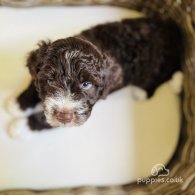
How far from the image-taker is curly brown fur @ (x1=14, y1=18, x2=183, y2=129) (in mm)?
1473

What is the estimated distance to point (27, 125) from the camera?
1859mm

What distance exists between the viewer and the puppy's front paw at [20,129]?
72.3 inches

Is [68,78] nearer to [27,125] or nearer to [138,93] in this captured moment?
[27,125]

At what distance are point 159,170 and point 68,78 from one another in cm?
78

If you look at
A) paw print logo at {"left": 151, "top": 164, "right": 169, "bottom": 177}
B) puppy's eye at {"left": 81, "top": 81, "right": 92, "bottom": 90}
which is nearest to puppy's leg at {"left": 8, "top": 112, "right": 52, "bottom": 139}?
puppy's eye at {"left": 81, "top": 81, "right": 92, "bottom": 90}

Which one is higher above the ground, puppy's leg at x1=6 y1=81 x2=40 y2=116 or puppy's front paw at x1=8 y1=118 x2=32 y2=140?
puppy's leg at x1=6 y1=81 x2=40 y2=116

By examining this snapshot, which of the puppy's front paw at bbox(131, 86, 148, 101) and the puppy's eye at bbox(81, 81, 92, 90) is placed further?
the puppy's front paw at bbox(131, 86, 148, 101)

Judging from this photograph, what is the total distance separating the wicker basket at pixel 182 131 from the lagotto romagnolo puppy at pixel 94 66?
85 mm

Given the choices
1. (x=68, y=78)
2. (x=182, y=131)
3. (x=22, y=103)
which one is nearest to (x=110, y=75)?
(x=68, y=78)

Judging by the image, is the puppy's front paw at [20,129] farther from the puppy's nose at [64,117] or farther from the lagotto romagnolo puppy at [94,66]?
the puppy's nose at [64,117]

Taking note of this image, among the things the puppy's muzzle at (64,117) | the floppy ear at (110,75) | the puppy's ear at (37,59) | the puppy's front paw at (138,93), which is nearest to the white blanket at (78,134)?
the puppy's front paw at (138,93)

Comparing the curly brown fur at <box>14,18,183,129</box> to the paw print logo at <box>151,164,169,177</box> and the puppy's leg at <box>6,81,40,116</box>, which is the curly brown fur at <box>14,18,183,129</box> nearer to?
the puppy's leg at <box>6,81,40,116</box>

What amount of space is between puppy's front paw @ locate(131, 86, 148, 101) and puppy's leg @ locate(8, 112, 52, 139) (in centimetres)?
48

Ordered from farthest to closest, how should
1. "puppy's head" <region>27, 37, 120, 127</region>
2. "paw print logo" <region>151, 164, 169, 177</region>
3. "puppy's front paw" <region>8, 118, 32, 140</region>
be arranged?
"paw print logo" <region>151, 164, 169, 177</region> → "puppy's front paw" <region>8, 118, 32, 140</region> → "puppy's head" <region>27, 37, 120, 127</region>
